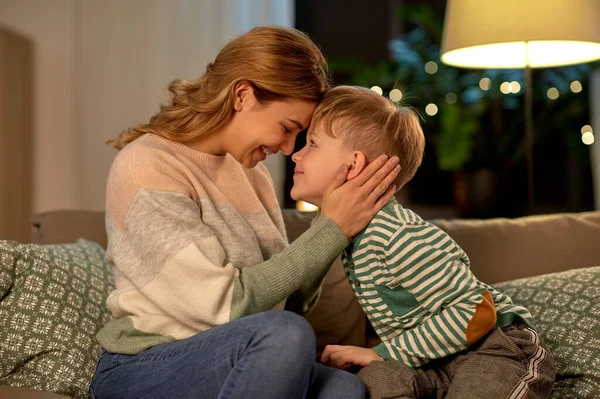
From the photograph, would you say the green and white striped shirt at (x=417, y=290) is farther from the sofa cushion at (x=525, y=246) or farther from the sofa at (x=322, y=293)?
the sofa cushion at (x=525, y=246)

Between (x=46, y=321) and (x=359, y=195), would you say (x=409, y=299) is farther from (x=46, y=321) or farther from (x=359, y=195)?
(x=46, y=321)

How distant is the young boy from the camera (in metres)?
1.50

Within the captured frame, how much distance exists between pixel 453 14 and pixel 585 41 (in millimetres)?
419

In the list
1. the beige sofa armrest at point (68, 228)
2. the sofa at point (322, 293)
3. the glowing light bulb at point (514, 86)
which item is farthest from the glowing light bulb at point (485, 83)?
the beige sofa armrest at point (68, 228)

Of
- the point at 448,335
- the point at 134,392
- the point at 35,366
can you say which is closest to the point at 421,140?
the point at 448,335

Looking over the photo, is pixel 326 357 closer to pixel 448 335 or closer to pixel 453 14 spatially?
pixel 448 335

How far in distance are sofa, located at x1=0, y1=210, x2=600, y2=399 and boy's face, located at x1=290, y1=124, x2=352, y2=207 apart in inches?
19.0

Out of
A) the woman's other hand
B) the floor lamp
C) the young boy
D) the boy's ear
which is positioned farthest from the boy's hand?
the floor lamp

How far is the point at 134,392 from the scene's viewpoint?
146 cm

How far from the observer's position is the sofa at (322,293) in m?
1.70

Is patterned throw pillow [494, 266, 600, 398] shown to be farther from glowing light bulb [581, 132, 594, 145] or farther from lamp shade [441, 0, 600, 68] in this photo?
glowing light bulb [581, 132, 594, 145]

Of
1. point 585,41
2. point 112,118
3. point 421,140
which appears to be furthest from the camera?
point 112,118

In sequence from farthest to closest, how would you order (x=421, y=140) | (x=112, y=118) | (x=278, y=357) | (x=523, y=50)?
(x=112, y=118) < (x=523, y=50) < (x=421, y=140) < (x=278, y=357)

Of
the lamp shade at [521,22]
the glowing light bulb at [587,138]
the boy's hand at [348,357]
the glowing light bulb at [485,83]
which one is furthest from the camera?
the glowing light bulb at [587,138]
